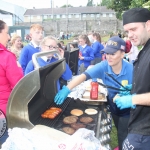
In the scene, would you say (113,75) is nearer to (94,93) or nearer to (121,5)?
(94,93)

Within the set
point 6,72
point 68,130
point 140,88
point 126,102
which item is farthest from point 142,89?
point 6,72

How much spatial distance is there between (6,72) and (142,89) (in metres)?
1.32

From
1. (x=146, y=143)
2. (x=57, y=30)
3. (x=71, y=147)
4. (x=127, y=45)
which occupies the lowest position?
(x=146, y=143)

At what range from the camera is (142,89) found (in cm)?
167

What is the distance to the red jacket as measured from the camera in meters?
2.05

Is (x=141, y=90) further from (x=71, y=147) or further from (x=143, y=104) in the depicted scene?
(x=71, y=147)

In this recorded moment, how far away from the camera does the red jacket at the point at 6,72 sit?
2.05 meters

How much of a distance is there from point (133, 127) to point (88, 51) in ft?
14.7

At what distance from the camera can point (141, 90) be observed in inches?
66.0

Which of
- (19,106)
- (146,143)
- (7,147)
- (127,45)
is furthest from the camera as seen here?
(127,45)

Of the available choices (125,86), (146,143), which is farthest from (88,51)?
(146,143)

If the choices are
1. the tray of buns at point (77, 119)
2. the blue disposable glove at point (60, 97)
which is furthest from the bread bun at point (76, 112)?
the blue disposable glove at point (60, 97)

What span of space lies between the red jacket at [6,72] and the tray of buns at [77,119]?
0.64 metres

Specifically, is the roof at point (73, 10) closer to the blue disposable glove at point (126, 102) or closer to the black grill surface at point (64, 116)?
the black grill surface at point (64, 116)
